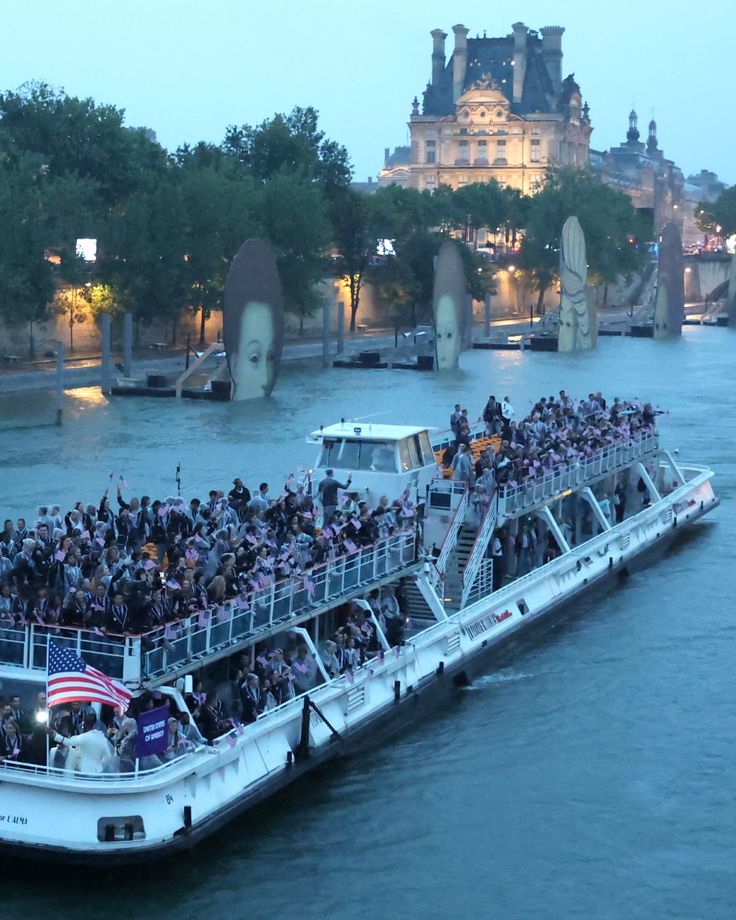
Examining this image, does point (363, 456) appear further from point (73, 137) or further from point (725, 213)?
point (725, 213)

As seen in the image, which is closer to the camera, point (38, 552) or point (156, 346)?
point (38, 552)

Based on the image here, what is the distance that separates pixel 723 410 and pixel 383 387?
15152 millimetres

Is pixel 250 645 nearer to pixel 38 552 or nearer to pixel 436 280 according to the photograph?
pixel 38 552

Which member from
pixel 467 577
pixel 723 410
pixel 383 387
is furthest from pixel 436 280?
pixel 467 577

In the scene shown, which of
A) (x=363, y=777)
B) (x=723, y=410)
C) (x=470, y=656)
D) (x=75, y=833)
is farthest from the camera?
(x=723, y=410)

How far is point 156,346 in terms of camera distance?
3425 inches

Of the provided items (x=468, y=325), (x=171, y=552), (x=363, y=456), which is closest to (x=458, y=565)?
(x=363, y=456)

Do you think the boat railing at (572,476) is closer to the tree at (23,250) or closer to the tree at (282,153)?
the tree at (23,250)

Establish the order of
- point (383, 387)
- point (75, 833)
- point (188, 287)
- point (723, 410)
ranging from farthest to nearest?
point (188, 287), point (383, 387), point (723, 410), point (75, 833)

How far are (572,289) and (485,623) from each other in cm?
7400

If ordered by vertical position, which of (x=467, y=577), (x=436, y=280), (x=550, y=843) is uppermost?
(x=436, y=280)

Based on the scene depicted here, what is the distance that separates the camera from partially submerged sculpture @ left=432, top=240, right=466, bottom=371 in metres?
84.6

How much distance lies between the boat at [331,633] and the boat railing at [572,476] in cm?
4

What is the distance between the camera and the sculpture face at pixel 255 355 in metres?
69.4
